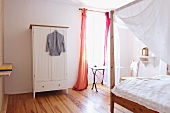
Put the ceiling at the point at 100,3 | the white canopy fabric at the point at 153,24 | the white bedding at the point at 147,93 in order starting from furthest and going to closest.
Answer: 1. the ceiling at the point at 100,3
2. the white bedding at the point at 147,93
3. the white canopy fabric at the point at 153,24

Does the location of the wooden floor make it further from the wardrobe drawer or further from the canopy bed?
the canopy bed

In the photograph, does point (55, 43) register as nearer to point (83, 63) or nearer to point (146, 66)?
point (83, 63)

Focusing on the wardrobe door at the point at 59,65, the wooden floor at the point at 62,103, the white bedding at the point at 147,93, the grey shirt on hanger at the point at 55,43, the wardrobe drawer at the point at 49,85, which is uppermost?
the grey shirt on hanger at the point at 55,43

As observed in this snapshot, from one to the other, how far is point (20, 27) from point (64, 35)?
1.21 metres

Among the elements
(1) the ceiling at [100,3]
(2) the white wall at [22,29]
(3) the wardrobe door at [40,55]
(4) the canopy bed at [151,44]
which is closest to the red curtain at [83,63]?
(1) the ceiling at [100,3]

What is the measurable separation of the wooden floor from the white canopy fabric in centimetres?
148

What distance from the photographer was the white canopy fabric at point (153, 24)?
1.77 meters

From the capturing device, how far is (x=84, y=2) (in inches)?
177

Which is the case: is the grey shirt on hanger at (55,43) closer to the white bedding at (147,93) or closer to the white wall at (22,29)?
the white wall at (22,29)

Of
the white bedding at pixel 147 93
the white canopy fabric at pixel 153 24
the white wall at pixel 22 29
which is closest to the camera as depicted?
the white canopy fabric at pixel 153 24

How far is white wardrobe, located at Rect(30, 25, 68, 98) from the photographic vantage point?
363 centimetres

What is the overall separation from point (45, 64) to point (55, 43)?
58 cm

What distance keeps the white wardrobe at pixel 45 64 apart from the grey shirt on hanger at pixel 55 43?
77mm

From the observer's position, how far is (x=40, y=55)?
12.0 ft
